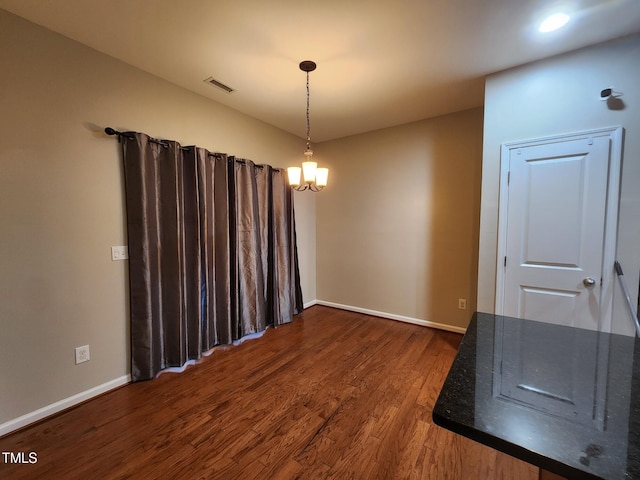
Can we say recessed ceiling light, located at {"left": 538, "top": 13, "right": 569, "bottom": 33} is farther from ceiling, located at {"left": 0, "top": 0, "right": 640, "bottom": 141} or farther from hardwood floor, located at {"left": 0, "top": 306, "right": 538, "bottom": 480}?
hardwood floor, located at {"left": 0, "top": 306, "right": 538, "bottom": 480}

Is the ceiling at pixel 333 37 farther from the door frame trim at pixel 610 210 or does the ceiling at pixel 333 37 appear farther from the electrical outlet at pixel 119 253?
the electrical outlet at pixel 119 253

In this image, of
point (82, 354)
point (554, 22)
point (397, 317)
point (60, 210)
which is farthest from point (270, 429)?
point (554, 22)

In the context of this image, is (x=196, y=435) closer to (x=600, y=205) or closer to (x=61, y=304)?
(x=61, y=304)

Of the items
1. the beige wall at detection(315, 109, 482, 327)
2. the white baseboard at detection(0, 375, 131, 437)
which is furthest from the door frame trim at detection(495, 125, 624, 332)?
the white baseboard at detection(0, 375, 131, 437)

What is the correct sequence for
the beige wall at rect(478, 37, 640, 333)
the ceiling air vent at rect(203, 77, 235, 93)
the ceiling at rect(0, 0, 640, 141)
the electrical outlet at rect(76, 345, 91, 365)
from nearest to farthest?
the ceiling at rect(0, 0, 640, 141) < the beige wall at rect(478, 37, 640, 333) < the electrical outlet at rect(76, 345, 91, 365) < the ceiling air vent at rect(203, 77, 235, 93)

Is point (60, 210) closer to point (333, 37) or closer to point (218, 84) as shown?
point (218, 84)

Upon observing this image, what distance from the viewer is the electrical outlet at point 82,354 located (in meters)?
2.02

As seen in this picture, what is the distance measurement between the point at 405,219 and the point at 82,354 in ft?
11.8

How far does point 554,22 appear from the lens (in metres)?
1.76

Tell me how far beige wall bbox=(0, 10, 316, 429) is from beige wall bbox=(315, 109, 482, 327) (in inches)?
102

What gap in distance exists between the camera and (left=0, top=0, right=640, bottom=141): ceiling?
166 centimetres

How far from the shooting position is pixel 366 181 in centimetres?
388

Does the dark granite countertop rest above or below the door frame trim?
below

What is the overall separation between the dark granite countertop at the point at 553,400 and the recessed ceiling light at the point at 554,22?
199 cm
